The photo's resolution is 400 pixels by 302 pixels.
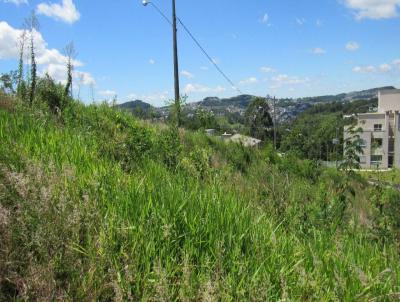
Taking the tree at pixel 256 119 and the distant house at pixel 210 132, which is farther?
the tree at pixel 256 119

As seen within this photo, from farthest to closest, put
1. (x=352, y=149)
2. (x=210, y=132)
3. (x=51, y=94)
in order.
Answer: (x=210, y=132)
(x=51, y=94)
(x=352, y=149)

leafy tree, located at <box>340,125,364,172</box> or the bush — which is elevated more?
the bush

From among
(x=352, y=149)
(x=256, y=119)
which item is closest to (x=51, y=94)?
(x=352, y=149)

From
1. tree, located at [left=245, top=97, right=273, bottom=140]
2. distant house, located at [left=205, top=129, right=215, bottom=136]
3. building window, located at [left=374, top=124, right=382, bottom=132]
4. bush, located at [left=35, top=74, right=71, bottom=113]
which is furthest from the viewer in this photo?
building window, located at [left=374, top=124, right=382, bottom=132]

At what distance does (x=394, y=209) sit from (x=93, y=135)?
14.4ft

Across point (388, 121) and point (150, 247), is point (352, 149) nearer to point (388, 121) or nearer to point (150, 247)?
point (150, 247)

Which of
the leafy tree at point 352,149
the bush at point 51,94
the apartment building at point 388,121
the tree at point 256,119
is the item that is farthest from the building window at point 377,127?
the bush at point 51,94

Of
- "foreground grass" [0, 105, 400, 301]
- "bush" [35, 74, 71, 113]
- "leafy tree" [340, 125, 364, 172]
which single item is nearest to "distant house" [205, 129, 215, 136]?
"bush" [35, 74, 71, 113]

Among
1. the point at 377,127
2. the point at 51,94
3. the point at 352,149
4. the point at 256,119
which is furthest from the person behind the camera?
the point at 377,127

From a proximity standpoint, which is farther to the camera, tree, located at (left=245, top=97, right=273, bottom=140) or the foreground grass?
tree, located at (left=245, top=97, right=273, bottom=140)

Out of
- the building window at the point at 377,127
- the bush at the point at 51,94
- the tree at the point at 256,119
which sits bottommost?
the building window at the point at 377,127

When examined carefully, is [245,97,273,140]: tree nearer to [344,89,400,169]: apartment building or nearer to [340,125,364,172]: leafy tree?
[344,89,400,169]: apartment building

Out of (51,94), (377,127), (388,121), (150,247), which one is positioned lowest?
(377,127)

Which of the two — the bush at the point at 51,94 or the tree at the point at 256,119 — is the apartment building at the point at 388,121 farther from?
the bush at the point at 51,94
